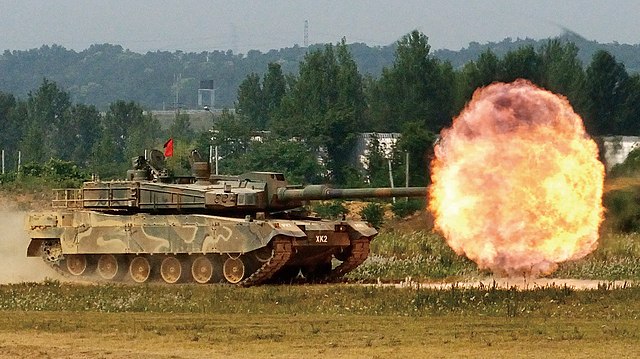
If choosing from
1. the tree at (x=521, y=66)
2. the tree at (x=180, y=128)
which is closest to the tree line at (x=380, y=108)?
the tree at (x=521, y=66)

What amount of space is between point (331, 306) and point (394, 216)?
36.6 m

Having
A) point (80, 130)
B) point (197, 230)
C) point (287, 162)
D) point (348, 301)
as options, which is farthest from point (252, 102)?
point (348, 301)

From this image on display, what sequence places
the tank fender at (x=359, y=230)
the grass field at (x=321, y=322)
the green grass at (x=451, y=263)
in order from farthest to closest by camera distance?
the green grass at (x=451, y=263), the tank fender at (x=359, y=230), the grass field at (x=321, y=322)

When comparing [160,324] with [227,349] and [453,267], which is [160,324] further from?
[453,267]

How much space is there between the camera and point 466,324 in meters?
25.3

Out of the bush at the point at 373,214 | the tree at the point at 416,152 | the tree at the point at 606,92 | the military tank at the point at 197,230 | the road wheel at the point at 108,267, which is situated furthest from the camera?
the tree at the point at 606,92

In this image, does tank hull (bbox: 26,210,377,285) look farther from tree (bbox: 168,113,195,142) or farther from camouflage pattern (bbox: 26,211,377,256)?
tree (bbox: 168,113,195,142)

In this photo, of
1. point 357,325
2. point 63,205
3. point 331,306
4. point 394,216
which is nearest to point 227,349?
point 357,325

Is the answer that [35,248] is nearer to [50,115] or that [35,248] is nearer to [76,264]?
[76,264]

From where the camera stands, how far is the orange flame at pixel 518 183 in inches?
1278

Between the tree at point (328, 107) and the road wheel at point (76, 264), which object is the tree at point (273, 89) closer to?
the tree at point (328, 107)

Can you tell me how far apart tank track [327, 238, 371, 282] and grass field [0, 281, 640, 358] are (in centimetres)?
414

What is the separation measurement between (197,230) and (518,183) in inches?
328

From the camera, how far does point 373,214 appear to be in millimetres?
64688
